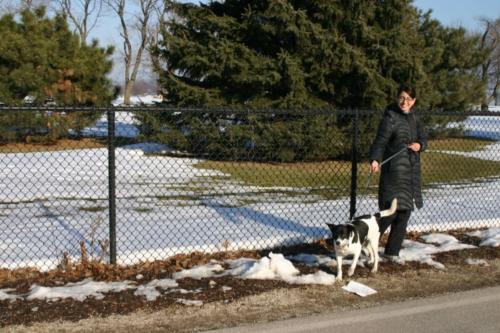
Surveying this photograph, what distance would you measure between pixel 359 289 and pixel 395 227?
1144 mm

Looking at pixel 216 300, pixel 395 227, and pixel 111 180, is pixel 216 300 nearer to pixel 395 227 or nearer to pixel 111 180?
pixel 111 180

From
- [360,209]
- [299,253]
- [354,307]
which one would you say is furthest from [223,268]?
[360,209]

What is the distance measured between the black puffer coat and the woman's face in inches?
2.3

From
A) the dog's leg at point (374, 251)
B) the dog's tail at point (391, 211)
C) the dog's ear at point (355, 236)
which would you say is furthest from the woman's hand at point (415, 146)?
the dog's ear at point (355, 236)

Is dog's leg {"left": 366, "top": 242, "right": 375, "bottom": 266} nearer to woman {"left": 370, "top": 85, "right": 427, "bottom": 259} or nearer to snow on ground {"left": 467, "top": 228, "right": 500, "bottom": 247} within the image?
woman {"left": 370, "top": 85, "right": 427, "bottom": 259}

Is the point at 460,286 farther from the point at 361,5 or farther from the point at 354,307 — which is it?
the point at 361,5

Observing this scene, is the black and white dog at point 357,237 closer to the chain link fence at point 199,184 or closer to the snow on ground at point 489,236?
the chain link fence at point 199,184

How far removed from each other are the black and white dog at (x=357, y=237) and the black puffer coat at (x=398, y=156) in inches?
6.7

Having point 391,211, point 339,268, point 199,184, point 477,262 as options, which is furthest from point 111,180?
point 199,184

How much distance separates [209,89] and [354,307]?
10950 millimetres

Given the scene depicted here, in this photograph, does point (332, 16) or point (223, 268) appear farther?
point (332, 16)

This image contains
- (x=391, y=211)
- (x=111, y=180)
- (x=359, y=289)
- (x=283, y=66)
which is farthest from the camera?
(x=283, y=66)

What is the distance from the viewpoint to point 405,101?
5.29 metres

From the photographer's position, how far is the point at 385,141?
17.6ft
